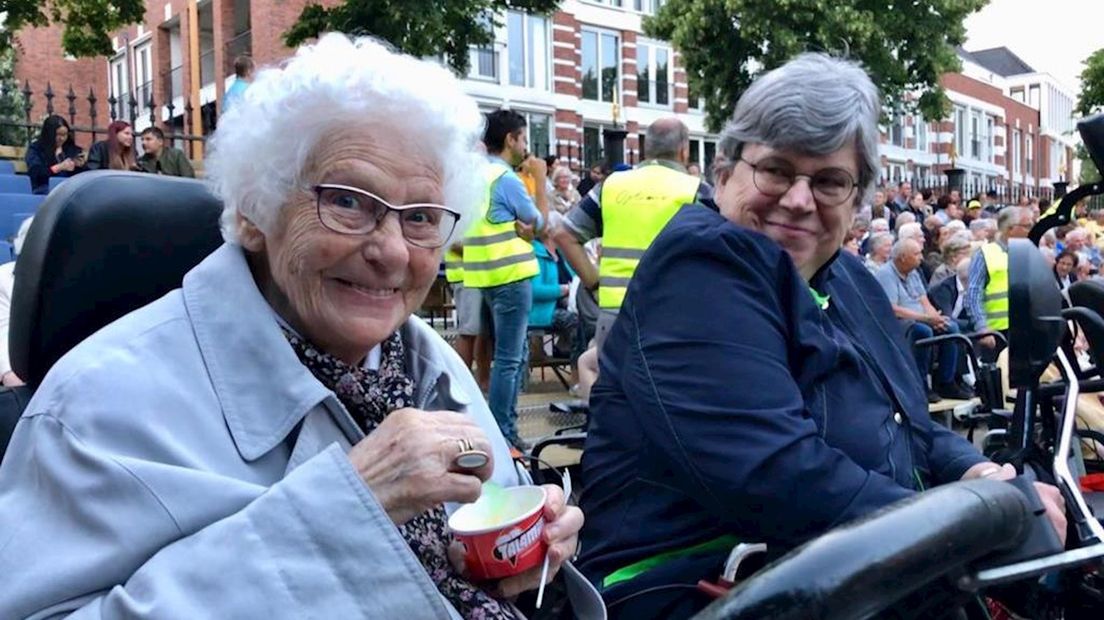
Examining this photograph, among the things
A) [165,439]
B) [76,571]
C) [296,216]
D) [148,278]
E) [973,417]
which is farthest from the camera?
[973,417]

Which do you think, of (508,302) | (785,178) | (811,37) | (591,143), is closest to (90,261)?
(785,178)

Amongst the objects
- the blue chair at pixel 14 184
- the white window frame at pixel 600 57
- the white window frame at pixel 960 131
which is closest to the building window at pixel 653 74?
the white window frame at pixel 600 57

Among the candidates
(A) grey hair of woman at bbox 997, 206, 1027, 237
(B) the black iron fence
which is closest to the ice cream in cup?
(A) grey hair of woman at bbox 997, 206, 1027, 237

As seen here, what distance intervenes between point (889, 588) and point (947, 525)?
0.07m

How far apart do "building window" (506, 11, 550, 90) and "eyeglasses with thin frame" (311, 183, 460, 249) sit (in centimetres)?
2786

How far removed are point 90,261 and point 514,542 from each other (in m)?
0.95

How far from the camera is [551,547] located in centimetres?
177

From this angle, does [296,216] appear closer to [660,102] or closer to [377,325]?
[377,325]

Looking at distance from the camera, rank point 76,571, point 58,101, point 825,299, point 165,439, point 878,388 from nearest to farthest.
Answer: point 76,571 < point 165,439 < point 878,388 < point 825,299 < point 58,101

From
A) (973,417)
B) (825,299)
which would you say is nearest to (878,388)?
(825,299)

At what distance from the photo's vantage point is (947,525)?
0.80 metres

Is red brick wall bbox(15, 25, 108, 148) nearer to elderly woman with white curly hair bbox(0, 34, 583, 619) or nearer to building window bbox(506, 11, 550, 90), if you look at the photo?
building window bbox(506, 11, 550, 90)

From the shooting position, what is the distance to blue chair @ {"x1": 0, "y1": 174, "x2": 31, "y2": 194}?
10.8m

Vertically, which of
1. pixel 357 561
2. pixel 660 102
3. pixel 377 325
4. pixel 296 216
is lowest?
pixel 357 561
